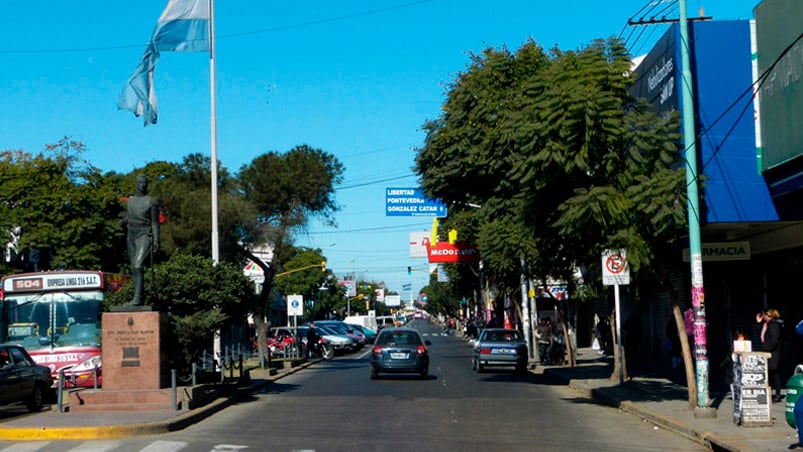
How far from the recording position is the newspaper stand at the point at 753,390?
47.9 ft

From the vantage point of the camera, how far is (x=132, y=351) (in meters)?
19.0

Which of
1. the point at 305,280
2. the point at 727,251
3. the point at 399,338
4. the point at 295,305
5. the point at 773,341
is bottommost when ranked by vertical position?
the point at 399,338

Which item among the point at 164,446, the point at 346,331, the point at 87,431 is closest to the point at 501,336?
the point at 87,431

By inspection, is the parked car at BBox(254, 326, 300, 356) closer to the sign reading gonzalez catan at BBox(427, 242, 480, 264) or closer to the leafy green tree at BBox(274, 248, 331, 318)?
the sign reading gonzalez catan at BBox(427, 242, 480, 264)

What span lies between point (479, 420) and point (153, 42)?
1439cm

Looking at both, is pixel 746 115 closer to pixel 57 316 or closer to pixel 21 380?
pixel 21 380

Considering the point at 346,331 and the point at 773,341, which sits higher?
the point at 773,341

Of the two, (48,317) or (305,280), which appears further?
(305,280)

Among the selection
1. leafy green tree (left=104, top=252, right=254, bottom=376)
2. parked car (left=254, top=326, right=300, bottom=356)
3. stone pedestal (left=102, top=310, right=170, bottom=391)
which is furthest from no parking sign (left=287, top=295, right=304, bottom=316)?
stone pedestal (left=102, top=310, right=170, bottom=391)

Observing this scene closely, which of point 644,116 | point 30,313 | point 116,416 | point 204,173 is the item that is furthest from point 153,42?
point 204,173

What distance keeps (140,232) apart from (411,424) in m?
6.90

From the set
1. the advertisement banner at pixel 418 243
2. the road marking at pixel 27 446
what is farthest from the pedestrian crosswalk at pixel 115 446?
the advertisement banner at pixel 418 243

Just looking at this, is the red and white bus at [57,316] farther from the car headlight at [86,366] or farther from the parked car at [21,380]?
the parked car at [21,380]

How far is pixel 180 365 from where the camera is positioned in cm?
2158
